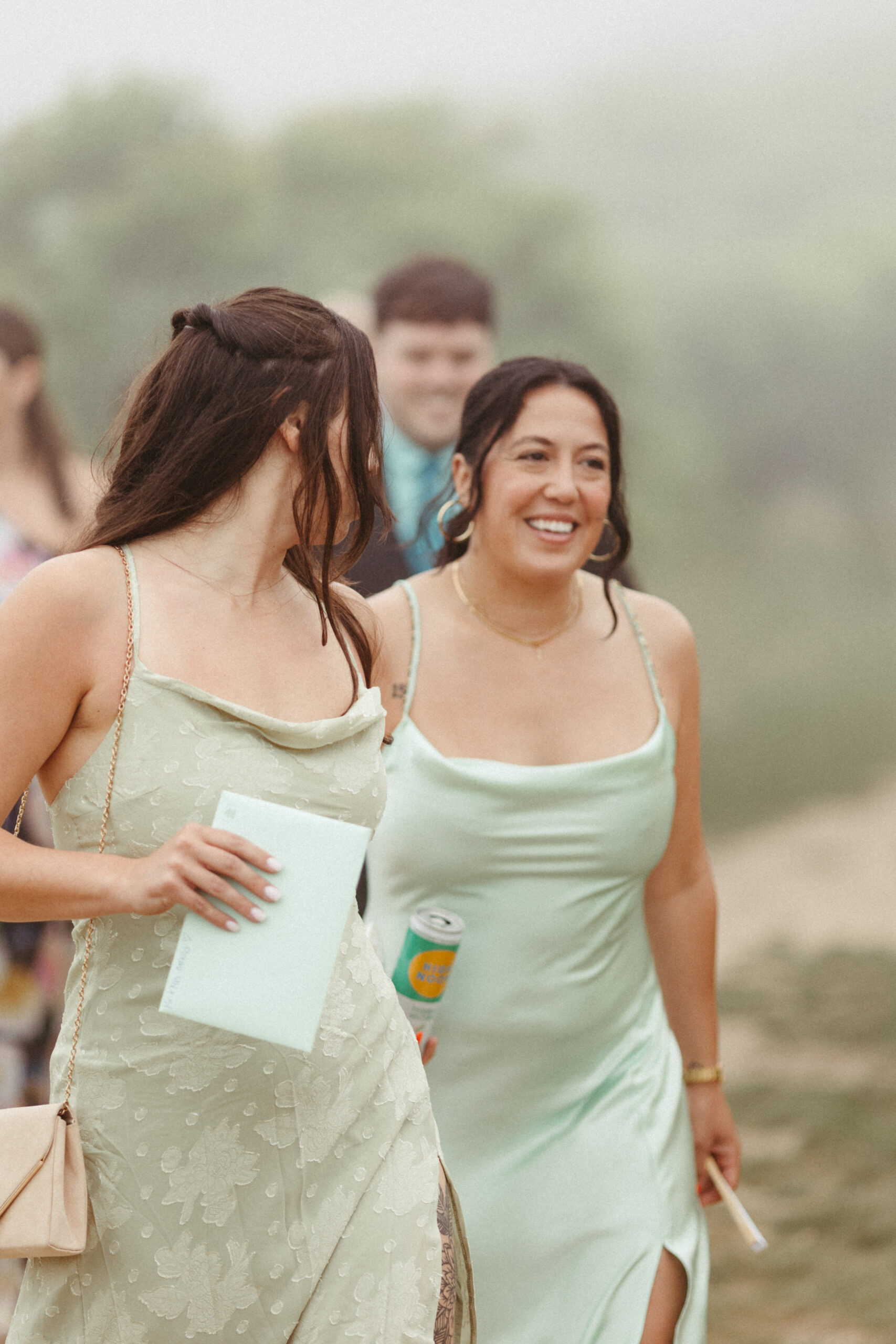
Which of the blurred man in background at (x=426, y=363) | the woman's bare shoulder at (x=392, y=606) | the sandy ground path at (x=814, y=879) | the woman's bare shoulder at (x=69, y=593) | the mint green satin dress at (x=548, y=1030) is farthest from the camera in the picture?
the sandy ground path at (x=814, y=879)

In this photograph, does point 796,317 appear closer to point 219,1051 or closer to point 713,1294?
point 713,1294

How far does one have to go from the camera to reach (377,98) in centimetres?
1012

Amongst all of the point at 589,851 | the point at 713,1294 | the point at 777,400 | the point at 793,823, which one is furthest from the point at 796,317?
the point at 589,851

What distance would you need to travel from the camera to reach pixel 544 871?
106 inches

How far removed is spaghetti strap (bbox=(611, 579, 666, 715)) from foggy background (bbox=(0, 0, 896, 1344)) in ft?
22.4

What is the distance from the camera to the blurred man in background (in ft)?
13.4

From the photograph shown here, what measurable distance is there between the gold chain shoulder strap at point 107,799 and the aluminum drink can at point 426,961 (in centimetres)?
77

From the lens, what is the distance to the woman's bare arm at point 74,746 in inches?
64.8

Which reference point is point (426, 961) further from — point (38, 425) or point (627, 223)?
point (627, 223)

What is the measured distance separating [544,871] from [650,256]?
7.96 metres

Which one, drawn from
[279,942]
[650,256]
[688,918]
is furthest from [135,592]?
[650,256]

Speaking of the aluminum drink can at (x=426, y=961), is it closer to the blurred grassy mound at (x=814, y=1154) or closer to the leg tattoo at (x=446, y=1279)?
the leg tattoo at (x=446, y=1279)

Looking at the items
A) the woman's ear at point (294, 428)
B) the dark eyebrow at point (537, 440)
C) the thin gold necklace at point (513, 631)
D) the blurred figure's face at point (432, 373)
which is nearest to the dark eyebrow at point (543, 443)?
the dark eyebrow at point (537, 440)

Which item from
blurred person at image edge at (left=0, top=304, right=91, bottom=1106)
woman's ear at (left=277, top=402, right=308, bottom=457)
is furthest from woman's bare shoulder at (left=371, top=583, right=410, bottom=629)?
blurred person at image edge at (left=0, top=304, right=91, bottom=1106)
